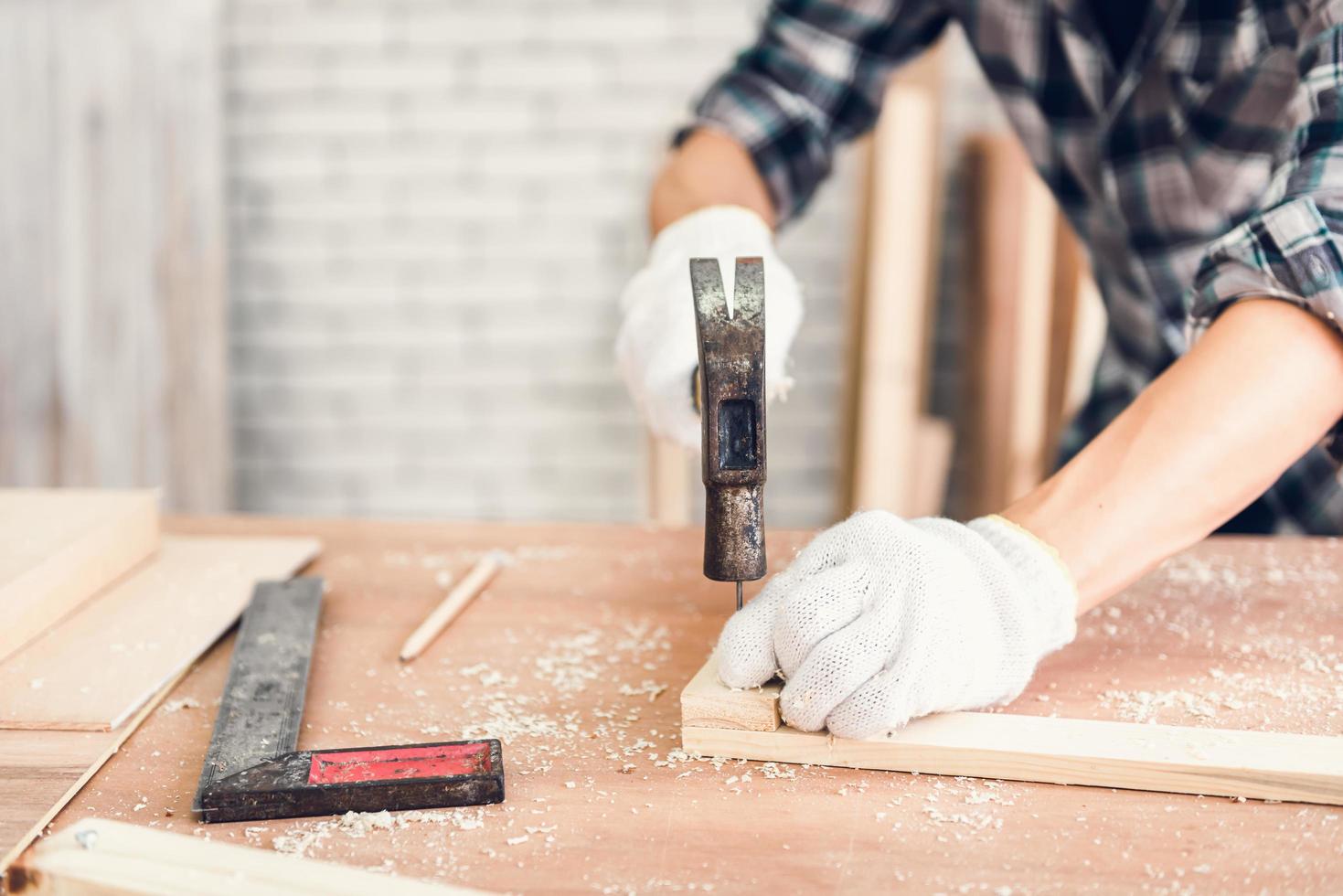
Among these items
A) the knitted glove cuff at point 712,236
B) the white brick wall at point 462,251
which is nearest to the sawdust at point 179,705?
the knitted glove cuff at point 712,236

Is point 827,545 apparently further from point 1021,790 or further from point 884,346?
point 884,346

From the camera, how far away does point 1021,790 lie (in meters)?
0.86

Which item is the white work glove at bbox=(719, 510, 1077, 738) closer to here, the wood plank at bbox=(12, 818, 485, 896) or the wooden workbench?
the wooden workbench

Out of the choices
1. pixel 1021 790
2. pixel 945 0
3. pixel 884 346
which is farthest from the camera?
pixel 884 346

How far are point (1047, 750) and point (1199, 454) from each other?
32cm

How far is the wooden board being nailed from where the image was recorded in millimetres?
842

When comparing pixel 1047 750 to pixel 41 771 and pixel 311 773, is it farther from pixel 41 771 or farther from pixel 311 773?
pixel 41 771

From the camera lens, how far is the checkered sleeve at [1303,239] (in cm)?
101

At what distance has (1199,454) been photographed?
1019 mm

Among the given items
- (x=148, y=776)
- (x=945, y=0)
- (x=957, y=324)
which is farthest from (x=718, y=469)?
(x=957, y=324)

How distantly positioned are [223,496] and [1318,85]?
9.00 ft

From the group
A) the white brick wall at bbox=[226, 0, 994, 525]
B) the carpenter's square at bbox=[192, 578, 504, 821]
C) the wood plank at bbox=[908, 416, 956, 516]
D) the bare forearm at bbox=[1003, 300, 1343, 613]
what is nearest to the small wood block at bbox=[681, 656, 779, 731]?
the carpenter's square at bbox=[192, 578, 504, 821]

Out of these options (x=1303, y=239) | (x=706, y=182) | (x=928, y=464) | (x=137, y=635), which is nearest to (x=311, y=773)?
(x=137, y=635)

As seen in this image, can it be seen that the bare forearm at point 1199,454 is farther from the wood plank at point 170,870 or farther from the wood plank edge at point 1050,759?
the wood plank at point 170,870
